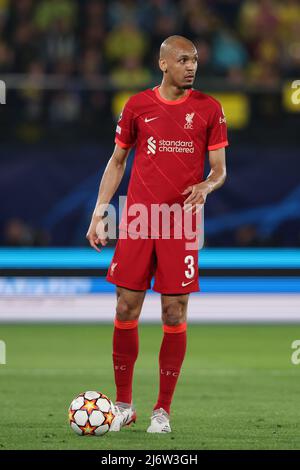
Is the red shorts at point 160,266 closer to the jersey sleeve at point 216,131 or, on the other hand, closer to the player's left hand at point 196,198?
the player's left hand at point 196,198

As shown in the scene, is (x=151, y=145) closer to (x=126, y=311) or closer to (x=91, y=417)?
(x=126, y=311)

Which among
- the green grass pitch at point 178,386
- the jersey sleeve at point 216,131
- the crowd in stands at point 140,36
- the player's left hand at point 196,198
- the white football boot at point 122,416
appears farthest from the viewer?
the crowd in stands at point 140,36

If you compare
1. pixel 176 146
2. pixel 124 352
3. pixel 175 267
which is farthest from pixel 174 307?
pixel 176 146

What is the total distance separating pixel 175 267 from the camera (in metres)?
6.37

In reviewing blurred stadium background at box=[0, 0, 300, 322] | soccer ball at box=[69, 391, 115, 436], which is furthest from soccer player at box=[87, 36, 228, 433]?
blurred stadium background at box=[0, 0, 300, 322]

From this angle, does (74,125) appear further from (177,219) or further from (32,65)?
(177,219)

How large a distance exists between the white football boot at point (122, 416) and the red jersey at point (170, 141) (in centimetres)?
99

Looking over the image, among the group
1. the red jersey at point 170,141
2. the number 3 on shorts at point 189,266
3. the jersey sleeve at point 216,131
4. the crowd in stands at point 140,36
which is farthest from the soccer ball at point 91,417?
the crowd in stands at point 140,36

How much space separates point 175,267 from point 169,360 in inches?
20.5

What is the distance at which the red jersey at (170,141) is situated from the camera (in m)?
6.40

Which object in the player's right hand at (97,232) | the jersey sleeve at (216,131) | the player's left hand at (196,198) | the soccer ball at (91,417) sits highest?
the jersey sleeve at (216,131)

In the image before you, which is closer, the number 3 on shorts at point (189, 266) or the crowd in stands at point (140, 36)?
the number 3 on shorts at point (189, 266)

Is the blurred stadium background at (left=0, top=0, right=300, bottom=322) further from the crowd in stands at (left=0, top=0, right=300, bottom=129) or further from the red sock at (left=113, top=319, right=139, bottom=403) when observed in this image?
the red sock at (left=113, top=319, right=139, bottom=403)

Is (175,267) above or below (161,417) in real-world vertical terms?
above
